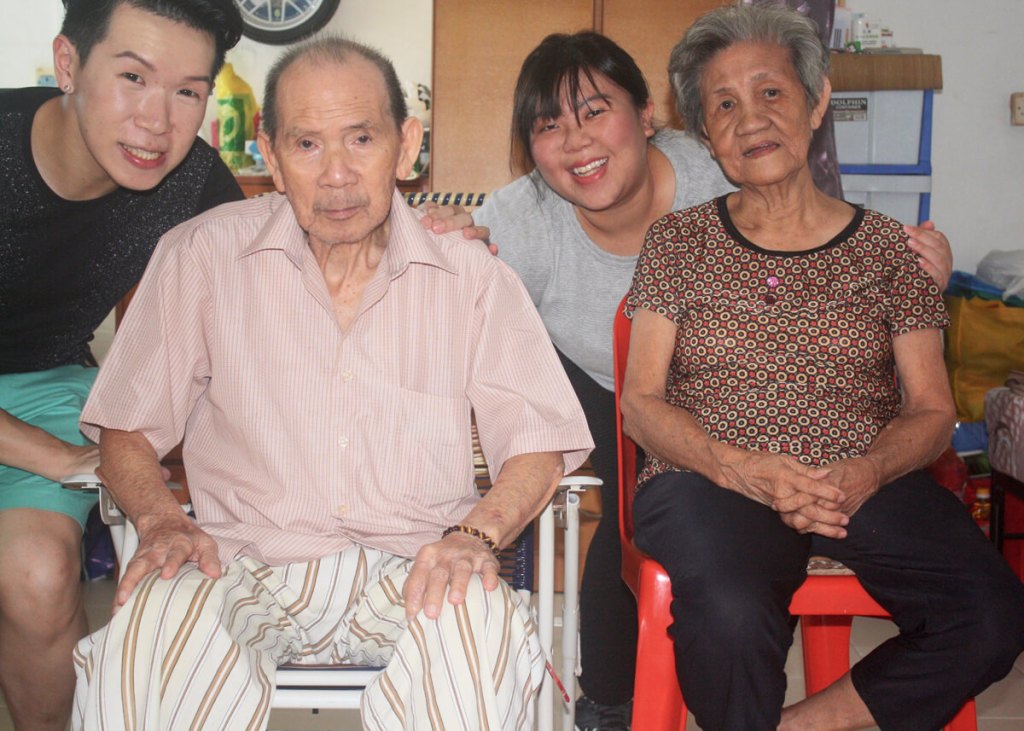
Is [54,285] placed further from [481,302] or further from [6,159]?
[481,302]

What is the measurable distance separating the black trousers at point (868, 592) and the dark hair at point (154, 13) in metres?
1.25

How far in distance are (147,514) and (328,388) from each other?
1.09 feet

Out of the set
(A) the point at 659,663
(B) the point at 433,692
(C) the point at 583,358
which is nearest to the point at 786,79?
(C) the point at 583,358

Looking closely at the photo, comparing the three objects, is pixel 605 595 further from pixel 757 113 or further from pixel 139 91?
pixel 139 91

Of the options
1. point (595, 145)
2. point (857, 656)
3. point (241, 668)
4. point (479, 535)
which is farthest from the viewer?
point (857, 656)

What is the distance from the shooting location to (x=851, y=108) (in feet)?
11.9

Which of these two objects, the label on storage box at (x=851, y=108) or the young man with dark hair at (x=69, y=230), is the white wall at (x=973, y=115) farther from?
the young man with dark hair at (x=69, y=230)

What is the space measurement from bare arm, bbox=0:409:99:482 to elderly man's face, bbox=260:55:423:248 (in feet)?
2.03

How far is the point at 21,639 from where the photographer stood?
1808 millimetres

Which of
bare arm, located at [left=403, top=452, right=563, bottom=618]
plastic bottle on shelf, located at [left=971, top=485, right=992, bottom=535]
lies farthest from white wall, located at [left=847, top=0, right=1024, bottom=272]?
bare arm, located at [left=403, top=452, right=563, bottom=618]

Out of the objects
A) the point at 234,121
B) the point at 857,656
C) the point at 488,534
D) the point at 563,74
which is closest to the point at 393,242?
the point at 488,534

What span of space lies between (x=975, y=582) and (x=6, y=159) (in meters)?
1.90

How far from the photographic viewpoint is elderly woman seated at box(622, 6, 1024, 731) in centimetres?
159

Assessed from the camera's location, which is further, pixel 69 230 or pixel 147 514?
pixel 69 230
